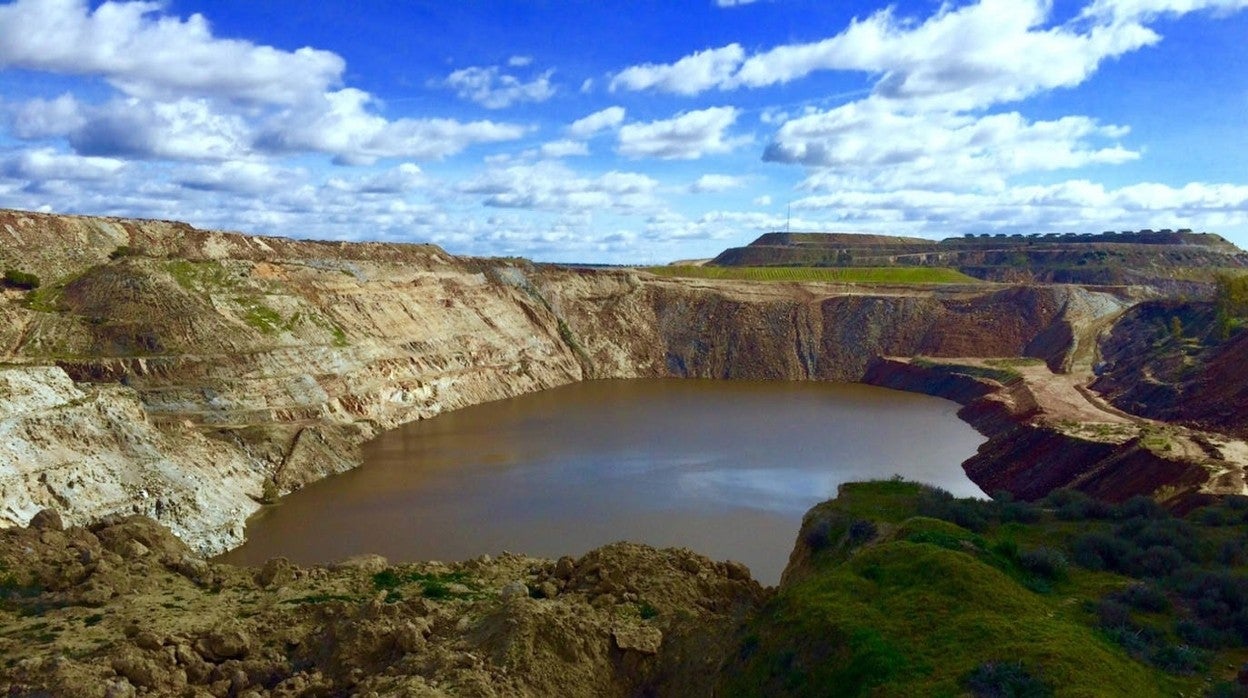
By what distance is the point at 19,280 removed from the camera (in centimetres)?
3950

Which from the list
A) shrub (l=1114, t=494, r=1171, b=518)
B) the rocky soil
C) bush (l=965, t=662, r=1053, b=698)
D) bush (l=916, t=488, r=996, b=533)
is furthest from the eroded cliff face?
shrub (l=1114, t=494, r=1171, b=518)

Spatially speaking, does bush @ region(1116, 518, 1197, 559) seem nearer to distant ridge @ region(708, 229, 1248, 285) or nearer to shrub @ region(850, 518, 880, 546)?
shrub @ region(850, 518, 880, 546)

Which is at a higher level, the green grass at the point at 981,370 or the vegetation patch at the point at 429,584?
the green grass at the point at 981,370

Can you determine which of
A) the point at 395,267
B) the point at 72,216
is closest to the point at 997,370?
the point at 395,267

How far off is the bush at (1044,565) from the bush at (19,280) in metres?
42.3

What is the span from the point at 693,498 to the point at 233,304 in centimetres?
2498

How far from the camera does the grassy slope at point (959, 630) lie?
9102 millimetres

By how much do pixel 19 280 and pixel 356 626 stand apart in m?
36.1

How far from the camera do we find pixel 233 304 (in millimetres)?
41312

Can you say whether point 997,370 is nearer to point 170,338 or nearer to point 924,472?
point 924,472

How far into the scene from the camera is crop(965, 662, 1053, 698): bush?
8492mm

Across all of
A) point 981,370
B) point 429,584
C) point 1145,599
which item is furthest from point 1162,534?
point 981,370

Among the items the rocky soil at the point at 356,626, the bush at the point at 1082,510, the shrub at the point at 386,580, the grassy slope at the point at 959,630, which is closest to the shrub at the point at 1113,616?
the grassy slope at the point at 959,630

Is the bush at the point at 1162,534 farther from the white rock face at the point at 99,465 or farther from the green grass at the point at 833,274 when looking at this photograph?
the green grass at the point at 833,274
